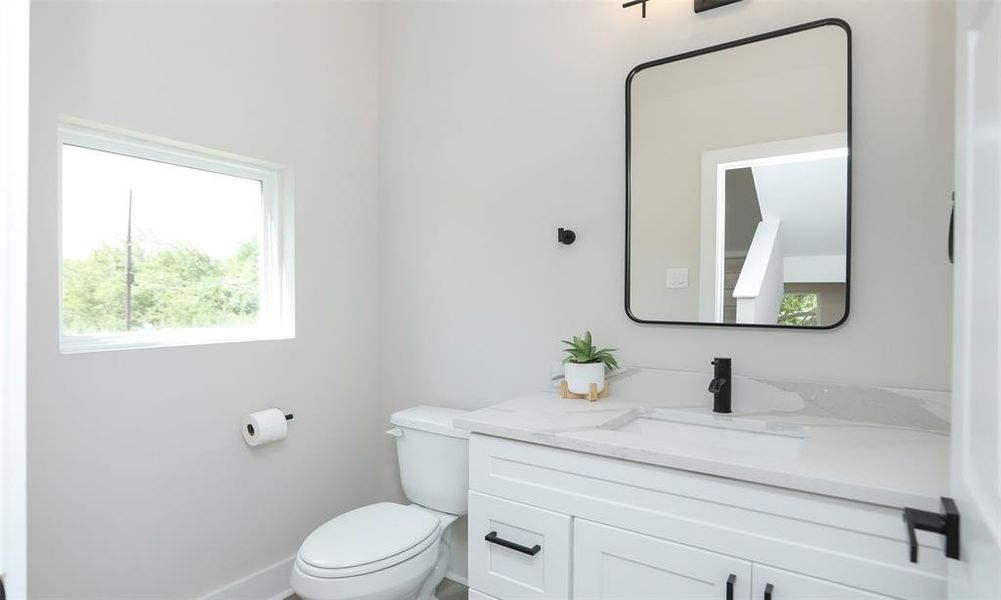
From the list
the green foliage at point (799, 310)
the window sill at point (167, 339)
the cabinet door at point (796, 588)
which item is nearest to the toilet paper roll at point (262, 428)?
the window sill at point (167, 339)

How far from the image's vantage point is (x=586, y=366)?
1782 millimetres

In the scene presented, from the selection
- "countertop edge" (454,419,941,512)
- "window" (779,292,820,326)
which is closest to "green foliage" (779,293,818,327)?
"window" (779,292,820,326)

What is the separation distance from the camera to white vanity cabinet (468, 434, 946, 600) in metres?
1.02

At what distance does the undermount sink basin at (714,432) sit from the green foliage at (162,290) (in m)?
1.53

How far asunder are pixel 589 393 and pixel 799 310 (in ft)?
2.21

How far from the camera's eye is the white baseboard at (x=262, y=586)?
77.2 inches

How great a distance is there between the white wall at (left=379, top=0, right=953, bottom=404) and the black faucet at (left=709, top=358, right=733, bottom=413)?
114 mm

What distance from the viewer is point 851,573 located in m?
1.03

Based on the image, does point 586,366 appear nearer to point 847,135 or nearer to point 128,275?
point 847,135

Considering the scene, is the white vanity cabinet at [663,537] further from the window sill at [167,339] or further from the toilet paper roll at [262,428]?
the window sill at [167,339]

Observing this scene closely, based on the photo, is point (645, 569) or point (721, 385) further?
point (721, 385)

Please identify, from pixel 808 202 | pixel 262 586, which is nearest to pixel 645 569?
pixel 808 202

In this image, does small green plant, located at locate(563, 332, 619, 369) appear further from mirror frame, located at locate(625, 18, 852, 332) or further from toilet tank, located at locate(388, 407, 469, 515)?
toilet tank, located at locate(388, 407, 469, 515)

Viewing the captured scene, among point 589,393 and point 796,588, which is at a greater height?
point 589,393
